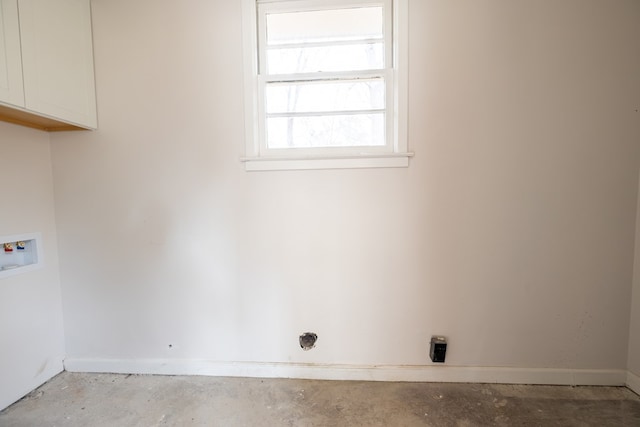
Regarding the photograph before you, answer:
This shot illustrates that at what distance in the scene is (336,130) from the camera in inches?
63.5

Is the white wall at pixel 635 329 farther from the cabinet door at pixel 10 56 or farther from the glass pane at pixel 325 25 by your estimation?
the cabinet door at pixel 10 56

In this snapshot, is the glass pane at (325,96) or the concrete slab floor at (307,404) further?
the glass pane at (325,96)

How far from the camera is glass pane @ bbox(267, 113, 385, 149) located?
63.2 inches

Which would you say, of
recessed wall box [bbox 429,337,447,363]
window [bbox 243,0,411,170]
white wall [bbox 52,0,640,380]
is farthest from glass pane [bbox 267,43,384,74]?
recessed wall box [bbox 429,337,447,363]

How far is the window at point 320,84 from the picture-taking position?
1.55 metres

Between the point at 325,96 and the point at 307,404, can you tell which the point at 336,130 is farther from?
the point at 307,404

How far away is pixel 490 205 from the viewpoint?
151cm

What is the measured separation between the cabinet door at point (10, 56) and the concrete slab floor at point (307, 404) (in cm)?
169

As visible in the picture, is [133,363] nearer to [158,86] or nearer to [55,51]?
[158,86]

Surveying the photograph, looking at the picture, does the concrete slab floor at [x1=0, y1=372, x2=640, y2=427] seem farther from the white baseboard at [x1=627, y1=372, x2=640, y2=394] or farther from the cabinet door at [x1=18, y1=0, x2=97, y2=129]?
the cabinet door at [x1=18, y1=0, x2=97, y2=129]

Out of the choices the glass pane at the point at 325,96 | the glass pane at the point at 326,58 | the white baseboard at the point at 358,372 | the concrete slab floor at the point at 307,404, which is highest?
the glass pane at the point at 326,58

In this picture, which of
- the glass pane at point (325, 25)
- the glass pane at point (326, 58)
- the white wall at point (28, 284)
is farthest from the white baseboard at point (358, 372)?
the glass pane at point (325, 25)

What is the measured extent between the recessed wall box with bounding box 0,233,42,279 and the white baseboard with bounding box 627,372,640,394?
3.78 metres

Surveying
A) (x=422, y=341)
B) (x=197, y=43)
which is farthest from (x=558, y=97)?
(x=197, y=43)
